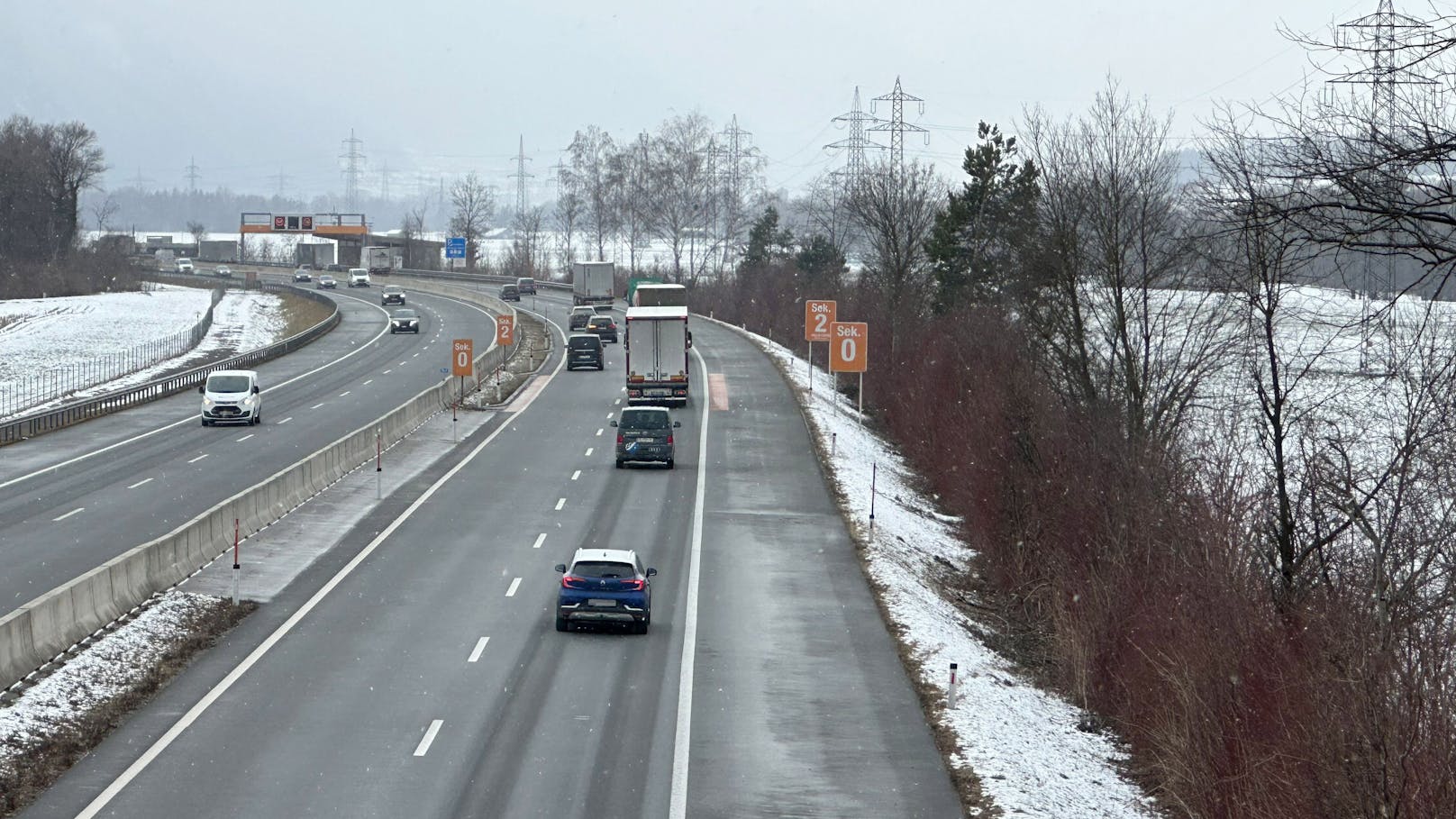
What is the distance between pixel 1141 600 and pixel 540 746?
10826 mm

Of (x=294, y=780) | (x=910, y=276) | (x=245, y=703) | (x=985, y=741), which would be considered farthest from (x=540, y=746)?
(x=910, y=276)

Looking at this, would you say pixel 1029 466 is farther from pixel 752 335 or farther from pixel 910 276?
pixel 752 335

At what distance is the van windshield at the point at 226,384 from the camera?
54250 mm

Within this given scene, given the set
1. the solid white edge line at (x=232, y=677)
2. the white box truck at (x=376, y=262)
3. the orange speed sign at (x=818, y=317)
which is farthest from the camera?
the white box truck at (x=376, y=262)

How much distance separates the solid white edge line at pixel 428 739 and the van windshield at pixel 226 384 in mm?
37549

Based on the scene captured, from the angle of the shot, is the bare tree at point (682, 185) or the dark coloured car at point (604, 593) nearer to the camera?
the dark coloured car at point (604, 593)

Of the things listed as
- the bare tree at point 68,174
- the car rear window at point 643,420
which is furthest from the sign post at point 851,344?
the bare tree at point 68,174

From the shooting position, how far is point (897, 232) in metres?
87.1

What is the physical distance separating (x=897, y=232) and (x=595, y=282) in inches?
1331

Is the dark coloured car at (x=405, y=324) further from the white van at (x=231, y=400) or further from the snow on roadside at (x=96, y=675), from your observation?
the snow on roadside at (x=96, y=675)

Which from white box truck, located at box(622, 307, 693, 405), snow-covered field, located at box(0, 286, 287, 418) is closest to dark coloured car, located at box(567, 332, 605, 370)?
white box truck, located at box(622, 307, 693, 405)

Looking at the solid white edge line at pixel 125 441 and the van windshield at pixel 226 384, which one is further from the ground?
the van windshield at pixel 226 384

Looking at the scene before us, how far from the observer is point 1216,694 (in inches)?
698

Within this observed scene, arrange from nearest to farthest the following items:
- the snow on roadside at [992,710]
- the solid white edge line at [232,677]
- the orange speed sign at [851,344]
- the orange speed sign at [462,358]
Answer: the solid white edge line at [232,677] < the snow on roadside at [992,710] < the orange speed sign at [851,344] < the orange speed sign at [462,358]
